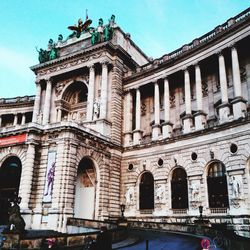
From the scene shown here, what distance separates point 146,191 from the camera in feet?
113

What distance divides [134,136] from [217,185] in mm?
12544

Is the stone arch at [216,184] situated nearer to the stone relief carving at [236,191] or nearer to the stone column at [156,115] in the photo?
the stone relief carving at [236,191]

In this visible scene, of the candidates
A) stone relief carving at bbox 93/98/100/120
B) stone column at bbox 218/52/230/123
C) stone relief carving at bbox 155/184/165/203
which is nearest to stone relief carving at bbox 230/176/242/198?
stone column at bbox 218/52/230/123

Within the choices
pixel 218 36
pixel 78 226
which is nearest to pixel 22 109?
pixel 78 226

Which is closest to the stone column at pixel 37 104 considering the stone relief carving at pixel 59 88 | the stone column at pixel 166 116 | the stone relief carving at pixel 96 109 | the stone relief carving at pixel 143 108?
the stone relief carving at pixel 59 88

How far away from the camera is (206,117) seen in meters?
33.2

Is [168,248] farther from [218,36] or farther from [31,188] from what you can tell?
[218,36]

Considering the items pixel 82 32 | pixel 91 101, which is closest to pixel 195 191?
pixel 91 101

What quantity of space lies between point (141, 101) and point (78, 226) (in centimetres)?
2020

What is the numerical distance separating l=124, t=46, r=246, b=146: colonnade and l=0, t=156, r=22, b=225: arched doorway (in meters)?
13.1

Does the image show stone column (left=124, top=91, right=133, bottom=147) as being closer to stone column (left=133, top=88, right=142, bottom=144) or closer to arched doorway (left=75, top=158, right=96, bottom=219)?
stone column (left=133, top=88, right=142, bottom=144)

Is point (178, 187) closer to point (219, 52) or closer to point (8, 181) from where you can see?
point (219, 52)

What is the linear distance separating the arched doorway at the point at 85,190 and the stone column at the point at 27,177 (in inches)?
210

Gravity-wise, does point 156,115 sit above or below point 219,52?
below
